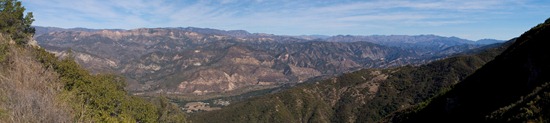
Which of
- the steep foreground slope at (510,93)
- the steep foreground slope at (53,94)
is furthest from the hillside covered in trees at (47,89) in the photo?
the steep foreground slope at (510,93)

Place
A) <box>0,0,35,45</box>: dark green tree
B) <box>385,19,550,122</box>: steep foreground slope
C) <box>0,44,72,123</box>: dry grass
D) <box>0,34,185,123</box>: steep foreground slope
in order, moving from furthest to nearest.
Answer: <box>0,0,35,45</box>: dark green tree < <box>0,34,185,123</box>: steep foreground slope < <box>0,44,72,123</box>: dry grass < <box>385,19,550,122</box>: steep foreground slope

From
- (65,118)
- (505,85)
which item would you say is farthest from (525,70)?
(65,118)

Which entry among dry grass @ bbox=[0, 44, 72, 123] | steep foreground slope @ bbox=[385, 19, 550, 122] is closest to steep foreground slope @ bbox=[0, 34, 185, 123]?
dry grass @ bbox=[0, 44, 72, 123]

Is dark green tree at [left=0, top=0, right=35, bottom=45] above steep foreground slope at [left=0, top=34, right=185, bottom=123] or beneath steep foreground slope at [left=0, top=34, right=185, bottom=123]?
above

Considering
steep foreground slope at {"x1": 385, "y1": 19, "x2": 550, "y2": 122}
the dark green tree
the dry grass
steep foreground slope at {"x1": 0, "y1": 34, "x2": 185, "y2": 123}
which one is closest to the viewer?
steep foreground slope at {"x1": 385, "y1": 19, "x2": 550, "y2": 122}

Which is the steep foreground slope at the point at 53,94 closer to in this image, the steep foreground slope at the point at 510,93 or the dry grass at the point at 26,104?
the dry grass at the point at 26,104

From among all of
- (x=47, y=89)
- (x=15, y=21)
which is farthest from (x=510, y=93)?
(x=15, y=21)

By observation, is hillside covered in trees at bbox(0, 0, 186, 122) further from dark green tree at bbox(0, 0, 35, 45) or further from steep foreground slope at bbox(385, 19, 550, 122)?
steep foreground slope at bbox(385, 19, 550, 122)

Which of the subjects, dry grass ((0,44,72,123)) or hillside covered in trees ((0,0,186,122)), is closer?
dry grass ((0,44,72,123))

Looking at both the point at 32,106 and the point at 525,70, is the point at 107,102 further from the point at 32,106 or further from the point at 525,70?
the point at 525,70
